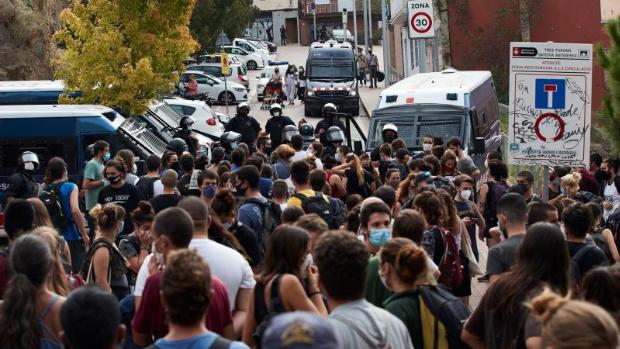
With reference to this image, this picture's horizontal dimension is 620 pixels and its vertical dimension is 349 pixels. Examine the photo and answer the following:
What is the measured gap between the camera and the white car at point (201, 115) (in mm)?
30953

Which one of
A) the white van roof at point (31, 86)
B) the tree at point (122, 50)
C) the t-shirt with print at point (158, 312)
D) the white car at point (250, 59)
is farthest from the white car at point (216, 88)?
the t-shirt with print at point (158, 312)

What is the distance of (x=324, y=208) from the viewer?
437 inches

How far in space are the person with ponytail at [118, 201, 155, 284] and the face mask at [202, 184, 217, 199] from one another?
1386 mm

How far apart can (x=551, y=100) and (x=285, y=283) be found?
282 inches

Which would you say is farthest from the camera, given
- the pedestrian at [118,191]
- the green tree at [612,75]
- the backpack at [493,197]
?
the green tree at [612,75]

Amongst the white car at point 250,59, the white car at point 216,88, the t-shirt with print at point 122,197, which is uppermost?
the t-shirt with print at point 122,197

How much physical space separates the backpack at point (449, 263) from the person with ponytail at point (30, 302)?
3.66 metres

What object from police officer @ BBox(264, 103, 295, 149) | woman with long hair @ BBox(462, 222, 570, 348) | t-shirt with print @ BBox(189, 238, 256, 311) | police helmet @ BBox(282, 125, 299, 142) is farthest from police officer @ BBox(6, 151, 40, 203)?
woman with long hair @ BBox(462, 222, 570, 348)

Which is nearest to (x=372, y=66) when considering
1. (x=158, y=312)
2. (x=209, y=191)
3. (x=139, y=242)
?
(x=209, y=191)

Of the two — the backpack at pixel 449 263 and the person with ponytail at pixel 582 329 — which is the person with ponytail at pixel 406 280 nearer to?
the person with ponytail at pixel 582 329

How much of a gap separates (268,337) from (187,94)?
1632 inches

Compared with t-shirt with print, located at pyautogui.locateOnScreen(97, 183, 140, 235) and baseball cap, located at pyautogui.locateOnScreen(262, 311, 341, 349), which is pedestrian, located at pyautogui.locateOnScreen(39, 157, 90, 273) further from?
baseball cap, located at pyautogui.locateOnScreen(262, 311, 341, 349)

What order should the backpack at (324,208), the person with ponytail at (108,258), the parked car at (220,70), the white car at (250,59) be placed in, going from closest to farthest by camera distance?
the person with ponytail at (108,258), the backpack at (324,208), the parked car at (220,70), the white car at (250,59)

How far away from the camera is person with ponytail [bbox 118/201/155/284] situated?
9641mm
